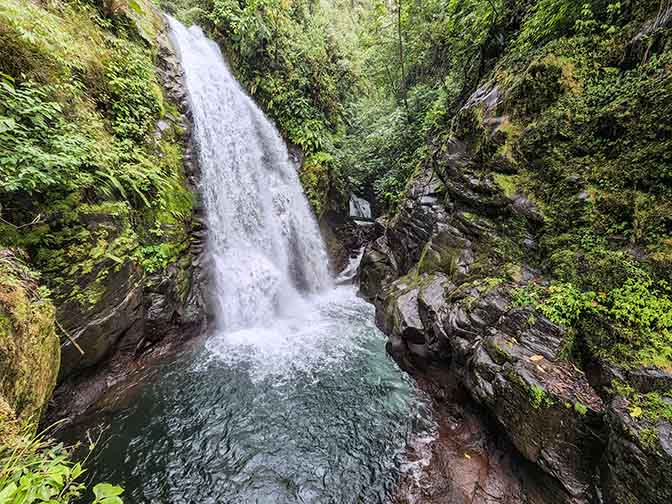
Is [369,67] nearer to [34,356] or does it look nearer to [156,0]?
[156,0]

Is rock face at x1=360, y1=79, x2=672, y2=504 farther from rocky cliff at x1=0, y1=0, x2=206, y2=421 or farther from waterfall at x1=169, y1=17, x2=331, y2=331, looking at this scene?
rocky cliff at x1=0, y1=0, x2=206, y2=421

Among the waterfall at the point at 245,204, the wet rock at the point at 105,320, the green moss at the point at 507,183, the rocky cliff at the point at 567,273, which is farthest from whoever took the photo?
the waterfall at the point at 245,204

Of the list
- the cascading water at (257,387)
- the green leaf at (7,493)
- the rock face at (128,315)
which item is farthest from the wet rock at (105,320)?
the green leaf at (7,493)

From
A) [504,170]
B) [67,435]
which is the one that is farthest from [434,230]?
[67,435]

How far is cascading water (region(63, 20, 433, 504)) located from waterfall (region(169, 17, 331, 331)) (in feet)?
0.15

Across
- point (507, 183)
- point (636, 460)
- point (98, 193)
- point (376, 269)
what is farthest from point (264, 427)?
point (507, 183)

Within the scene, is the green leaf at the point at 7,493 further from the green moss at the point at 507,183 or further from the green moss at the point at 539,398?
the green moss at the point at 507,183

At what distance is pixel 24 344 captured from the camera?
2770mm

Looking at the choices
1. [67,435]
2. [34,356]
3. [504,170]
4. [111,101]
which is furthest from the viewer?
[111,101]

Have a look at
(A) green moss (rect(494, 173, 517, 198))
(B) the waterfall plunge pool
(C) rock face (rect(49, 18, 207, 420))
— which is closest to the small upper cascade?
(C) rock face (rect(49, 18, 207, 420))

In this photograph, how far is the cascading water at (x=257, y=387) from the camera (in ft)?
12.6

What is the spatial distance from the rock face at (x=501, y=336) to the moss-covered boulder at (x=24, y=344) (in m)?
5.10

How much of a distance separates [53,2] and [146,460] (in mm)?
8904

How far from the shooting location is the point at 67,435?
428cm
